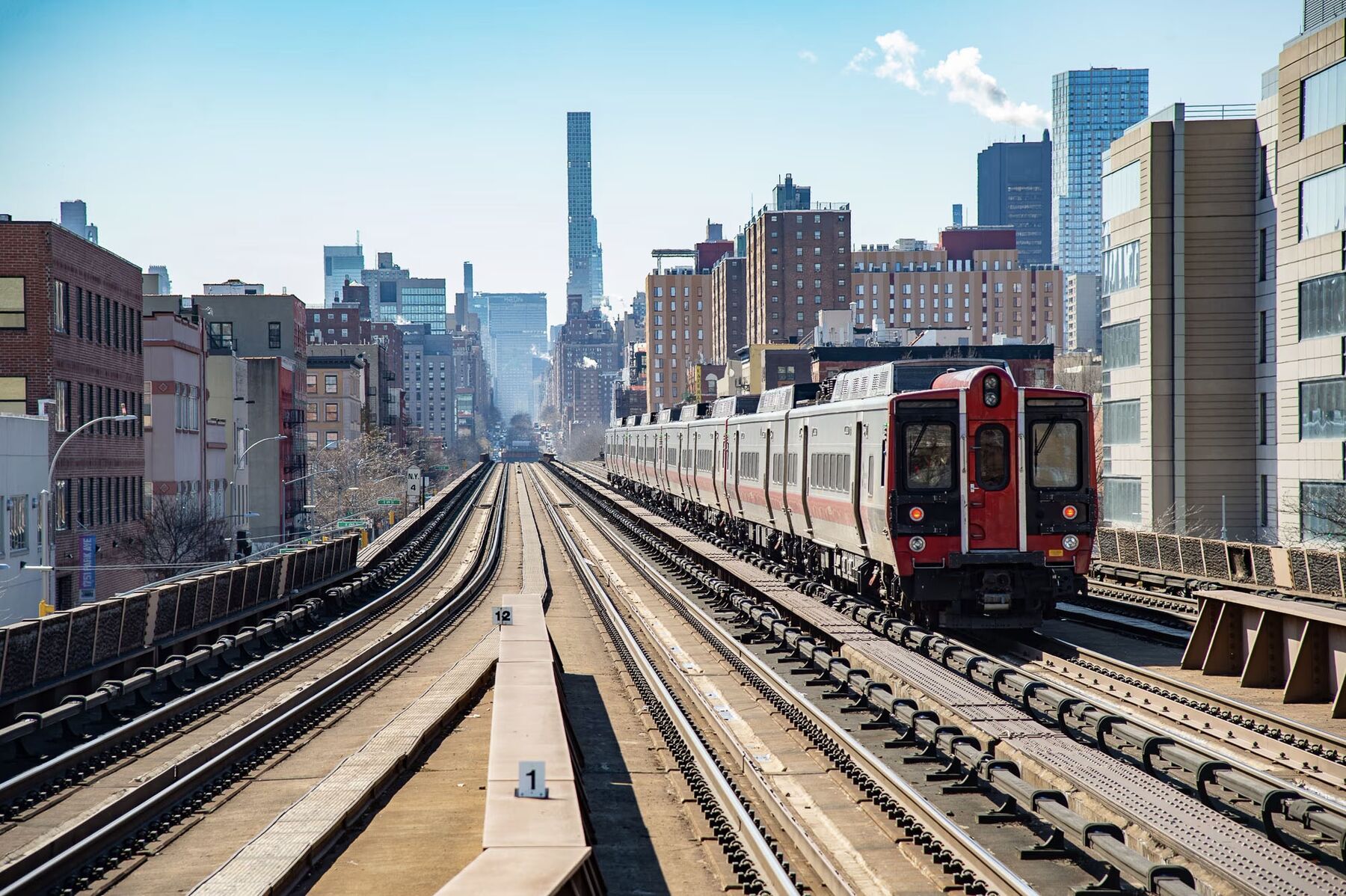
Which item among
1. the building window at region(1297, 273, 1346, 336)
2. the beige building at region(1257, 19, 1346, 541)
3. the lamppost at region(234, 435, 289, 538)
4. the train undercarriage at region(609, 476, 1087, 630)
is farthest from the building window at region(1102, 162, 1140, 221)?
the lamppost at region(234, 435, 289, 538)

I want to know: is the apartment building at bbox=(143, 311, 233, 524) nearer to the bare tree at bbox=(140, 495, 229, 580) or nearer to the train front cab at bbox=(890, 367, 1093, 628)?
the bare tree at bbox=(140, 495, 229, 580)

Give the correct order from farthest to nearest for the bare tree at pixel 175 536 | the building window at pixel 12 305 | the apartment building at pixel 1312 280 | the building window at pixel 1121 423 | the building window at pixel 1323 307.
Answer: the building window at pixel 1121 423 < the bare tree at pixel 175 536 < the building window at pixel 12 305 < the building window at pixel 1323 307 < the apartment building at pixel 1312 280

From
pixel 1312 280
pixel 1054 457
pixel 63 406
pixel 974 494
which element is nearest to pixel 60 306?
pixel 63 406

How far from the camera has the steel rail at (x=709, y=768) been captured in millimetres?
10000

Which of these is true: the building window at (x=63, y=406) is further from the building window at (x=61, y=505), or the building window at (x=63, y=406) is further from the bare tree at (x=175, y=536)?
the bare tree at (x=175, y=536)

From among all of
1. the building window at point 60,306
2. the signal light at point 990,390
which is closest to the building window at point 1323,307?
the signal light at point 990,390

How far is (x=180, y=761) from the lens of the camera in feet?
46.6

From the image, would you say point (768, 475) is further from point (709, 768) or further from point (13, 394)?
point (13, 394)

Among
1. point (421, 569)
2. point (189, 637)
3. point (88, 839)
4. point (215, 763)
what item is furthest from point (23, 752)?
point (421, 569)

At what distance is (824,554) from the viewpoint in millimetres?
28000

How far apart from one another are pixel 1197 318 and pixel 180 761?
45.5m

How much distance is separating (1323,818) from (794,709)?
775cm

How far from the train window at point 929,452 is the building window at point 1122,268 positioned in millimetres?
35726

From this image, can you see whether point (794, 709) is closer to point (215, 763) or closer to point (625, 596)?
point (215, 763)
